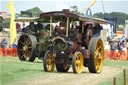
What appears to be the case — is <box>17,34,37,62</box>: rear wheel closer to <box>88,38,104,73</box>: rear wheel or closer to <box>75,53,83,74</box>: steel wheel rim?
<box>88,38,104,73</box>: rear wheel

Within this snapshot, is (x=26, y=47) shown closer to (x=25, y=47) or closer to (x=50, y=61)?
(x=25, y=47)

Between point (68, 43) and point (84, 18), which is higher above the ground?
point (84, 18)

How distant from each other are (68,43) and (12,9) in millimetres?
12936

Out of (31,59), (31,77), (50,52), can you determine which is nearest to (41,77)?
(31,77)

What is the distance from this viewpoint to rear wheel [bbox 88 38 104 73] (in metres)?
15.0

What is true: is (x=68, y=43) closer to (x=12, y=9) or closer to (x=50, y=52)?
(x=50, y=52)

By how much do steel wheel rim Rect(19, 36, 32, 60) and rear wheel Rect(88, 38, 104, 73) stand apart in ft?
17.3

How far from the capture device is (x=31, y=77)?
39.4 feet

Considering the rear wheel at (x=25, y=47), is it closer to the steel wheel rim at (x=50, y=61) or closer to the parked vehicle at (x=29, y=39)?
the parked vehicle at (x=29, y=39)

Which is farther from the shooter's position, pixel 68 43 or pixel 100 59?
pixel 100 59

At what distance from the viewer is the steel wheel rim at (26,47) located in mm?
20172

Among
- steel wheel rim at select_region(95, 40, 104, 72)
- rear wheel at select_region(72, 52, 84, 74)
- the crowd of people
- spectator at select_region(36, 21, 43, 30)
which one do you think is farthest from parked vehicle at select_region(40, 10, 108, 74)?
the crowd of people

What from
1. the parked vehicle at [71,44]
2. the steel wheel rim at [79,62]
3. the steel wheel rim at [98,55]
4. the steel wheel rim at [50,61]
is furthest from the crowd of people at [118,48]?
the steel wheel rim at [50,61]

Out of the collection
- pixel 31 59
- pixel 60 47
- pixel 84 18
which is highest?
pixel 84 18
